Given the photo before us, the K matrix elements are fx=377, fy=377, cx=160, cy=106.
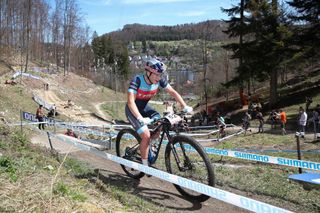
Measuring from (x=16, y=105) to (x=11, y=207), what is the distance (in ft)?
107

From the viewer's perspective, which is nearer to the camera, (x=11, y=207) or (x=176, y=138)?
(x=11, y=207)

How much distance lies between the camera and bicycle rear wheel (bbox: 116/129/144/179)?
7177 mm

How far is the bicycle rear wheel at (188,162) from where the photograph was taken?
18.9ft

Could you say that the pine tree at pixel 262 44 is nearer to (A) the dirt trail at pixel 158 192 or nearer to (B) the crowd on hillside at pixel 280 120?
(B) the crowd on hillside at pixel 280 120

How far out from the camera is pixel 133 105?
636 centimetres

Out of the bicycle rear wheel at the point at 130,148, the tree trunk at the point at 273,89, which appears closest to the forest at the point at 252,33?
the tree trunk at the point at 273,89

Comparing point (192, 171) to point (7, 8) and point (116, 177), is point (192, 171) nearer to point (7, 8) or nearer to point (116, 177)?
point (116, 177)

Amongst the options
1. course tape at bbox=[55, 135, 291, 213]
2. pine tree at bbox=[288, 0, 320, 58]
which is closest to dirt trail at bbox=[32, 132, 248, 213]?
course tape at bbox=[55, 135, 291, 213]

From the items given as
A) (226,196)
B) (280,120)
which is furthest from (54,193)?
(280,120)

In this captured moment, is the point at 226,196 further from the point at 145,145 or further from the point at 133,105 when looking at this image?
the point at 133,105

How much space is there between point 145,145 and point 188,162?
0.82 metres

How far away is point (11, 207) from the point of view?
4051 mm

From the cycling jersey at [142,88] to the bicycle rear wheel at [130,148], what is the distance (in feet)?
2.17

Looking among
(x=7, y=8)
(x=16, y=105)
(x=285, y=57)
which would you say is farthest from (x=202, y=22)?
(x=16, y=105)
